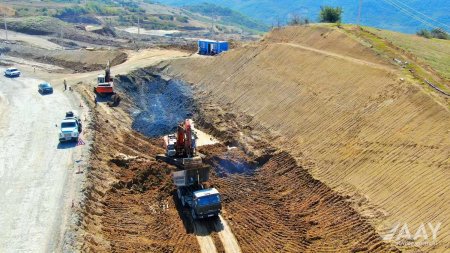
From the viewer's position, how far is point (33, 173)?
3183 cm

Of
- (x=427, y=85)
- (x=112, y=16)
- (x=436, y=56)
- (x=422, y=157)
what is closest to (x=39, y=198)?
(x=422, y=157)

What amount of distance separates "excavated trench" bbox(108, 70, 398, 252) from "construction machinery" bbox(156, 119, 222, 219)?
1.26 metres

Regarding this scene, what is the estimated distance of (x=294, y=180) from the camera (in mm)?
34938

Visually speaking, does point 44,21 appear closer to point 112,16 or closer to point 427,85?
point 112,16

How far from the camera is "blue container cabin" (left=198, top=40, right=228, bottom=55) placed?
6750cm

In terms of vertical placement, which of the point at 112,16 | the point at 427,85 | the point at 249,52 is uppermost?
the point at 427,85

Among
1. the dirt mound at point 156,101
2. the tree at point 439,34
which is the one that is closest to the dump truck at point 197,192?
the dirt mound at point 156,101

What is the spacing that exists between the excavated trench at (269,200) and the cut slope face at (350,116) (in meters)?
1.12

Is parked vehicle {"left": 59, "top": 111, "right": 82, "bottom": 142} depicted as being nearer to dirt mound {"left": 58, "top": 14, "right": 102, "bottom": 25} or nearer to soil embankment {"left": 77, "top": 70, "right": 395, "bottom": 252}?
soil embankment {"left": 77, "top": 70, "right": 395, "bottom": 252}

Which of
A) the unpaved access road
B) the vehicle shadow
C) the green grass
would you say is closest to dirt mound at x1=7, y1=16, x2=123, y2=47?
the unpaved access road

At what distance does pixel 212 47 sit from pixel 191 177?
39826mm

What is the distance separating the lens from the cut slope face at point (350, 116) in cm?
2756

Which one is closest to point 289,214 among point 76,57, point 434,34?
point 434,34

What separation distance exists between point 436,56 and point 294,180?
24.9m
